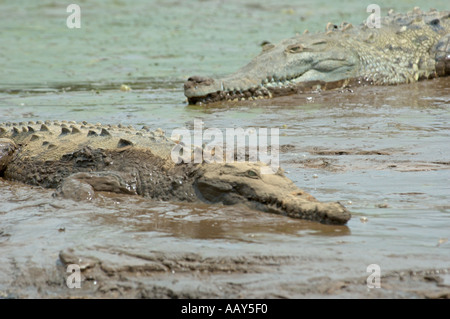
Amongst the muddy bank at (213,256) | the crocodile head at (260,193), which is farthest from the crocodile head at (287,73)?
the muddy bank at (213,256)

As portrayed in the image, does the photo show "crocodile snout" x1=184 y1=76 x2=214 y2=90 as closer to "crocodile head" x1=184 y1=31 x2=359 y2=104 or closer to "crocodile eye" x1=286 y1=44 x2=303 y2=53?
"crocodile head" x1=184 y1=31 x2=359 y2=104

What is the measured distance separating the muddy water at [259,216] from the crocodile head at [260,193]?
8 centimetres

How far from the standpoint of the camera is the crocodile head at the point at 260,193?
168 inches

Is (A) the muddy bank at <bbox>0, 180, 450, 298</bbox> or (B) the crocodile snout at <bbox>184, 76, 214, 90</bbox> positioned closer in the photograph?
(A) the muddy bank at <bbox>0, 180, 450, 298</bbox>

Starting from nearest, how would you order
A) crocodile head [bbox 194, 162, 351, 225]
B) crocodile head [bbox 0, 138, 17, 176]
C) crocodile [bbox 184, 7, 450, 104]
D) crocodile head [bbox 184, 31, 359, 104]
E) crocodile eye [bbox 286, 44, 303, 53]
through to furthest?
1. crocodile head [bbox 194, 162, 351, 225]
2. crocodile head [bbox 0, 138, 17, 176]
3. crocodile head [bbox 184, 31, 359, 104]
4. crocodile [bbox 184, 7, 450, 104]
5. crocodile eye [bbox 286, 44, 303, 53]

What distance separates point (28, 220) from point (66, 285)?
1155mm

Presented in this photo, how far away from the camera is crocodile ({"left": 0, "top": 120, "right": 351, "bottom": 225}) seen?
14.8 ft

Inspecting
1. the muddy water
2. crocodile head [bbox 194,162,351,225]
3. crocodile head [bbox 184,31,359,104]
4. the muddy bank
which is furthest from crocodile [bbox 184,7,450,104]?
the muddy bank

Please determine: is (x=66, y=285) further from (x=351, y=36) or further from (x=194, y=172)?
(x=351, y=36)

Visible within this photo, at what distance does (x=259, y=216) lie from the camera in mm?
4461

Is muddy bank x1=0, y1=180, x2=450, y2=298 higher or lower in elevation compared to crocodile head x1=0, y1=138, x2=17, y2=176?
lower

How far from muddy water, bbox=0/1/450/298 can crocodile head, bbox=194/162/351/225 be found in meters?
0.08

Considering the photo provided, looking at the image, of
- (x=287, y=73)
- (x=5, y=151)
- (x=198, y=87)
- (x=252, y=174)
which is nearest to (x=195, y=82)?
(x=198, y=87)

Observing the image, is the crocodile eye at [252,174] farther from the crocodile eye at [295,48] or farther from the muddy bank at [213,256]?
the crocodile eye at [295,48]
